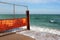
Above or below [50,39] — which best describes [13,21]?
above

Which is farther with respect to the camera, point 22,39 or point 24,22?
point 24,22

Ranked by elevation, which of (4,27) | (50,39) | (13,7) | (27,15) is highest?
(13,7)

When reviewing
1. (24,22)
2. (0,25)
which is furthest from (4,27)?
(24,22)

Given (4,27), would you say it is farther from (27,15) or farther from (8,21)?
(27,15)

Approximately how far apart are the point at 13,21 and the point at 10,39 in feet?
5.90

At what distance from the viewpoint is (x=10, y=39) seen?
224 inches

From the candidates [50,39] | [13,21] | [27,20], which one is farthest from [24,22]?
[50,39]

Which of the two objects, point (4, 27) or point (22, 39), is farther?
point (4, 27)

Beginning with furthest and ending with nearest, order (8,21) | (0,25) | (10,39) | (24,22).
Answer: (24,22)
(8,21)
(0,25)
(10,39)

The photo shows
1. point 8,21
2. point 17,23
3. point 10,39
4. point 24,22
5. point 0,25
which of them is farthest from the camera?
point 24,22

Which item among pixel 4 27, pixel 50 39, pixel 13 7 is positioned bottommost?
pixel 50 39

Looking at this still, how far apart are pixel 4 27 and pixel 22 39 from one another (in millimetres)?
1594

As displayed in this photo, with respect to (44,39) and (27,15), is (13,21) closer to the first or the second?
(27,15)

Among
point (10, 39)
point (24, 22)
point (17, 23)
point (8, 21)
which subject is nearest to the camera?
point (10, 39)
